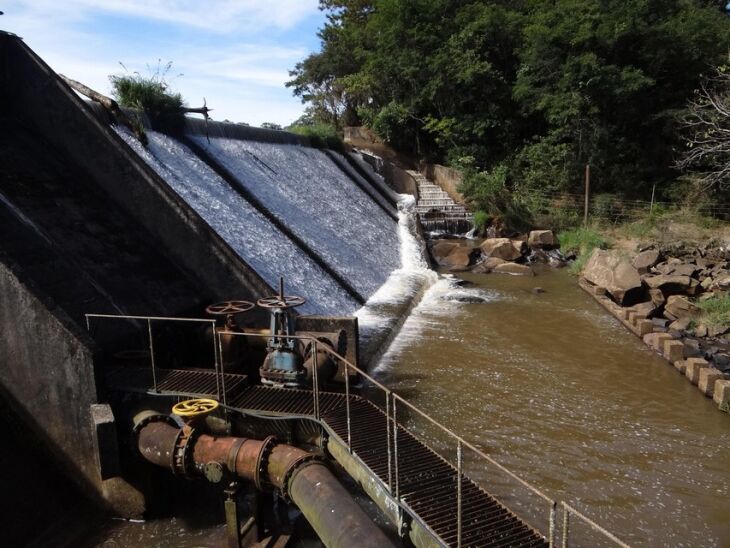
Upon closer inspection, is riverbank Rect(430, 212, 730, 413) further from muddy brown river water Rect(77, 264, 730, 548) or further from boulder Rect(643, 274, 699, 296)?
muddy brown river water Rect(77, 264, 730, 548)

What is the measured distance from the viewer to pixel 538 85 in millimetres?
25312

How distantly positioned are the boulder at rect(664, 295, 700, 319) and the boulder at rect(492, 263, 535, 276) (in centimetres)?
527

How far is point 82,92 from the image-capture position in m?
10.8

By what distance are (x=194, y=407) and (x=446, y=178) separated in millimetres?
23074

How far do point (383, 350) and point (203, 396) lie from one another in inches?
184

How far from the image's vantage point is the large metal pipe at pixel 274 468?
402cm

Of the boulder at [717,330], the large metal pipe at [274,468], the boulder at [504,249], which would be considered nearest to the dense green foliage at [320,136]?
the boulder at [504,249]

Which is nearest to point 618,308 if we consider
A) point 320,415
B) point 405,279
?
point 405,279

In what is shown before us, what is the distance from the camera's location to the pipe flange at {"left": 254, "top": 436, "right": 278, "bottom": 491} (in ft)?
15.6

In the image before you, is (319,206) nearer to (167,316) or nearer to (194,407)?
(167,316)

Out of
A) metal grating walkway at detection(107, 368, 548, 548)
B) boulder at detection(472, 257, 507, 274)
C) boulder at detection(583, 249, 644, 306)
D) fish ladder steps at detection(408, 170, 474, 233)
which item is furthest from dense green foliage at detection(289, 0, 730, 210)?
metal grating walkway at detection(107, 368, 548, 548)

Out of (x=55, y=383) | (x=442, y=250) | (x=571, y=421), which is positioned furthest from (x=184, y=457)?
(x=442, y=250)

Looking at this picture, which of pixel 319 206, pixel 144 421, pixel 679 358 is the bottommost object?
pixel 679 358

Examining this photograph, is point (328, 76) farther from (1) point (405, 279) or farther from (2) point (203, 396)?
(2) point (203, 396)
